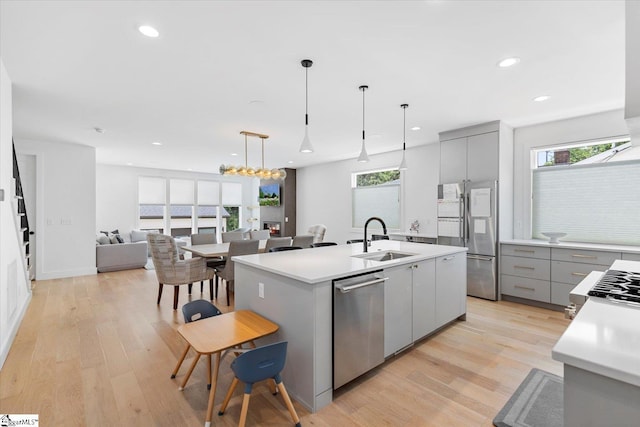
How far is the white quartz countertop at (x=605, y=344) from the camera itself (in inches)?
32.3

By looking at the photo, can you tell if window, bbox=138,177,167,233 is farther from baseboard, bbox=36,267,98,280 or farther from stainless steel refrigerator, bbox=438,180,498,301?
stainless steel refrigerator, bbox=438,180,498,301

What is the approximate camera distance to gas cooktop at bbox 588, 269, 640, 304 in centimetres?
136

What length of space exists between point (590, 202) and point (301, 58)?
4.25m

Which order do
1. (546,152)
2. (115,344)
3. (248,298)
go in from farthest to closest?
(546,152)
(115,344)
(248,298)

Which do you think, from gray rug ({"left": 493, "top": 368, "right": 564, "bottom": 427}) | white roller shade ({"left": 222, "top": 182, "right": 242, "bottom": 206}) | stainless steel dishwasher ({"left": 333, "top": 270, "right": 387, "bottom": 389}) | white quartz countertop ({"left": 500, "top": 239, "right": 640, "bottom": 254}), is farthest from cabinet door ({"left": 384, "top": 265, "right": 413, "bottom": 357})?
white roller shade ({"left": 222, "top": 182, "right": 242, "bottom": 206})

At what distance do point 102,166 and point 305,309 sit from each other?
868 centimetres

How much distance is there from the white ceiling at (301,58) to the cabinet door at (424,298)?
1865mm

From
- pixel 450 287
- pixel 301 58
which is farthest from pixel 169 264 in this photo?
pixel 450 287

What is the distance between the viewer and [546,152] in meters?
4.50

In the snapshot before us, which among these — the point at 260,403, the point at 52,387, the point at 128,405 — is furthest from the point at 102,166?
the point at 260,403

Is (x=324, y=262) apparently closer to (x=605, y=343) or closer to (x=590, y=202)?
(x=605, y=343)

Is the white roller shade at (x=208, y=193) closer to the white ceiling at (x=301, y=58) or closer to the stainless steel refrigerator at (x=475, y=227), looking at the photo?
the white ceiling at (x=301, y=58)

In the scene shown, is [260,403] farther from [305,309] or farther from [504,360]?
[504,360]

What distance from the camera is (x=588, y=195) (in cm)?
407
